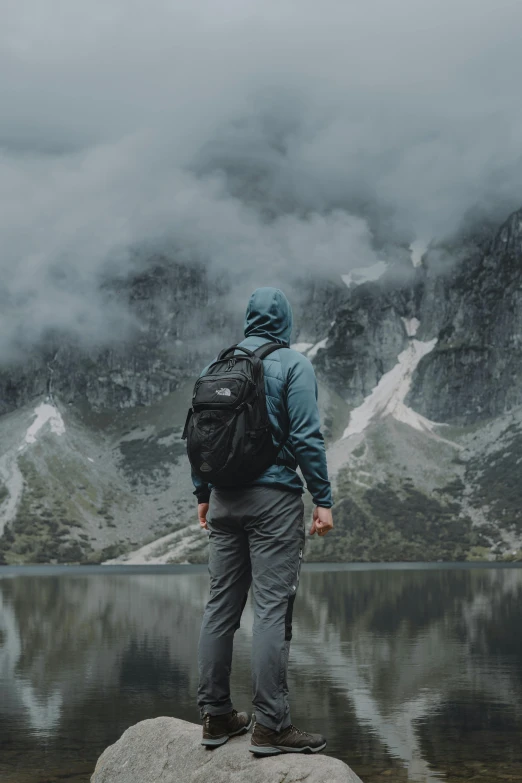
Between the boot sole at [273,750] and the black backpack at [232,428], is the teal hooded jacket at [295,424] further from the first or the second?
the boot sole at [273,750]

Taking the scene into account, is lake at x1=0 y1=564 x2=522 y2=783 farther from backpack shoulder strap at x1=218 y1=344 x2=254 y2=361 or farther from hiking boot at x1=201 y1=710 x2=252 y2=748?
backpack shoulder strap at x1=218 y1=344 x2=254 y2=361

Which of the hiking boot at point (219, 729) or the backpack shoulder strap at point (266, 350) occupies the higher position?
the backpack shoulder strap at point (266, 350)

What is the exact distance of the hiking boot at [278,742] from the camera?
8680mm

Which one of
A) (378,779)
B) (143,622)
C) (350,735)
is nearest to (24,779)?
(378,779)

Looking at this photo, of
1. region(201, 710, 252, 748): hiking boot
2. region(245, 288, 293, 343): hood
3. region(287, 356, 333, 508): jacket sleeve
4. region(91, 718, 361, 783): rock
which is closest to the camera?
region(91, 718, 361, 783): rock

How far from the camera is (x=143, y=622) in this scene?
1923 inches

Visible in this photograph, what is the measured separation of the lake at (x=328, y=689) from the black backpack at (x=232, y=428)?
26.3ft

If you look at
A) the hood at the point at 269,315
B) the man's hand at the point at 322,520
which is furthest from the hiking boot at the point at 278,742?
the hood at the point at 269,315

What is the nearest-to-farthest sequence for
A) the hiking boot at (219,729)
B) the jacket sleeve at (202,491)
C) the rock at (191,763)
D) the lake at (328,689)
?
the rock at (191,763) < the hiking boot at (219,729) < the jacket sleeve at (202,491) < the lake at (328,689)

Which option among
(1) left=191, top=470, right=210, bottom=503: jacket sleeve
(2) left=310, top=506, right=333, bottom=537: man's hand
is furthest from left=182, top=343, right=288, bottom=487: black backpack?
(2) left=310, top=506, right=333, bottom=537: man's hand

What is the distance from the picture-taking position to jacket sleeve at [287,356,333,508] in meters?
8.75

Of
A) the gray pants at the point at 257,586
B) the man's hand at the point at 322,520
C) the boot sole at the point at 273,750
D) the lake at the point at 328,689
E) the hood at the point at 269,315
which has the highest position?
the hood at the point at 269,315

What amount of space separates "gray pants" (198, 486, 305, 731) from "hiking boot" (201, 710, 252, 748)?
73 millimetres

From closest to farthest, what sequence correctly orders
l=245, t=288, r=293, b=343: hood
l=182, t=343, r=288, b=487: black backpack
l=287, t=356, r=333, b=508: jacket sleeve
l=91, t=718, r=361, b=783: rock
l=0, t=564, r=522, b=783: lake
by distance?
l=91, t=718, r=361, b=783: rock, l=182, t=343, r=288, b=487: black backpack, l=287, t=356, r=333, b=508: jacket sleeve, l=245, t=288, r=293, b=343: hood, l=0, t=564, r=522, b=783: lake
